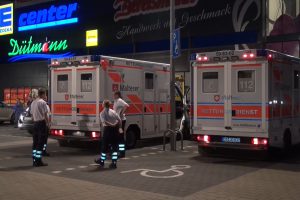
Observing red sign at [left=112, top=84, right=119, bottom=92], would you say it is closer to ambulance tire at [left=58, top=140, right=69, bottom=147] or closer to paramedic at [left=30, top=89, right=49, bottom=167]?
paramedic at [left=30, top=89, right=49, bottom=167]

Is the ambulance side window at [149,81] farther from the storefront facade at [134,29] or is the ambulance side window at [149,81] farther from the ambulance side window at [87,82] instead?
the storefront facade at [134,29]

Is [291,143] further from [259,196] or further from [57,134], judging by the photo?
[57,134]

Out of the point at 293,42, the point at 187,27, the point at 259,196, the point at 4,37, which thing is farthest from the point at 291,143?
the point at 4,37

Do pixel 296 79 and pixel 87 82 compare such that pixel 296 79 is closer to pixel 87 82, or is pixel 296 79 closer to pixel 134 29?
pixel 87 82

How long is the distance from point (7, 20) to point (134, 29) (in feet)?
46.6

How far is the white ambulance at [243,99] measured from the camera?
39.0 feet

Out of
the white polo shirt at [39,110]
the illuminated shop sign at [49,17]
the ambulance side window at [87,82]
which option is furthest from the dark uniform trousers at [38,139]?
the illuminated shop sign at [49,17]

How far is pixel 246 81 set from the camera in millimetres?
12156

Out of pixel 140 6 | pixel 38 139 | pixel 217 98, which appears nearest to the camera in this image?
pixel 38 139

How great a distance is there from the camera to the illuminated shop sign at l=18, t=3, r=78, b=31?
3219cm

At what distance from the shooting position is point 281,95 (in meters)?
12.6

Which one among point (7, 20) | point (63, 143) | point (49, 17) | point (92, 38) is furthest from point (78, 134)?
point (7, 20)

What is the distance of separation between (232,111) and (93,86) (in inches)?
165

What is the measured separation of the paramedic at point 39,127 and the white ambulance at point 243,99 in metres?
3.99
